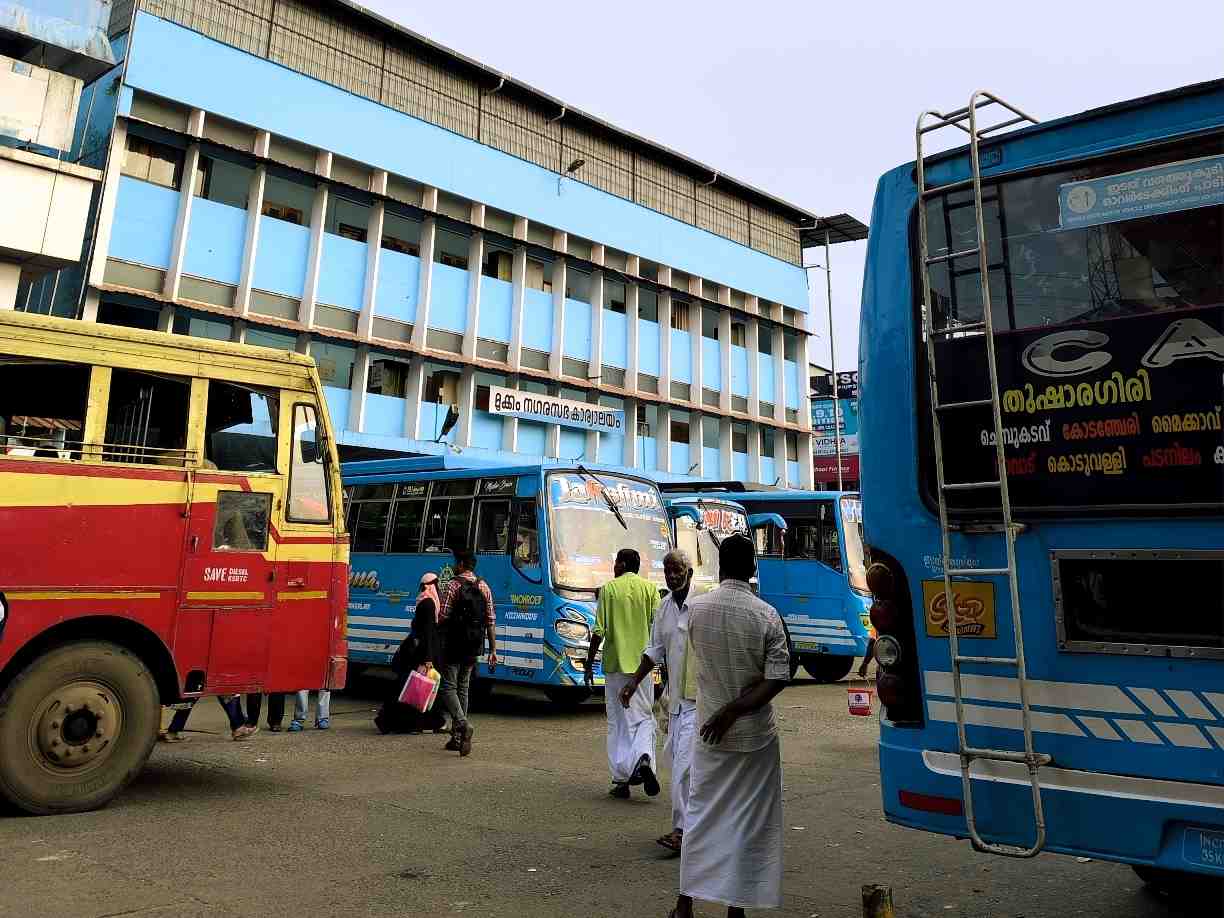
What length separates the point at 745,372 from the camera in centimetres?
3878

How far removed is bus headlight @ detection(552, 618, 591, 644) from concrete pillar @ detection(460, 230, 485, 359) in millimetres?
17302

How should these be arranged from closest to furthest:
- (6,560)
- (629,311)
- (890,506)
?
(890,506)
(6,560)
(629,311)

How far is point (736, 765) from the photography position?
4.68 m

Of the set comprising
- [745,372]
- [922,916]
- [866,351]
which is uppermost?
[745,372]

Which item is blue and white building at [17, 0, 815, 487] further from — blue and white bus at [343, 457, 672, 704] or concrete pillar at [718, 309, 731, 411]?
blue and white bus at [343, 457, 672, 704]

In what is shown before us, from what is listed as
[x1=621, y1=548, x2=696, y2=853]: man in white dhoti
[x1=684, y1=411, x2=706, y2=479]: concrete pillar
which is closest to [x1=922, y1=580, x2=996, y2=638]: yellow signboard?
[x1=621, y1=548, x2=696, y2=853]: man in white dhoti

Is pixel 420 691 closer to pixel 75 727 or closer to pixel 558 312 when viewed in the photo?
pixel 75 727

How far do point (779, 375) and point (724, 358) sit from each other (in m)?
3.49

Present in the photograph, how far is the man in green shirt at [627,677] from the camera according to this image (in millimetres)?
7984

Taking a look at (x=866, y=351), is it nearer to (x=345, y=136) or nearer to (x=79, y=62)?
(x=79, y=62)

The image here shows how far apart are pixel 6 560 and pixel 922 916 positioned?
609 centimetres

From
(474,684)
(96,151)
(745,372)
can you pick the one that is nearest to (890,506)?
(474,684)

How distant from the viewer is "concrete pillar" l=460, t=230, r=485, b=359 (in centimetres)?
2956

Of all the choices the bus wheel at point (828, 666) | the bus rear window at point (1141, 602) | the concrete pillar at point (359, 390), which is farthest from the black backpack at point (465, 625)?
the concrete pillar at point (359, 390)
